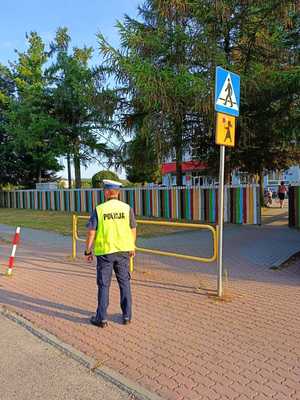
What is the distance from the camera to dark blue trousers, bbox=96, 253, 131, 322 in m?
5.33

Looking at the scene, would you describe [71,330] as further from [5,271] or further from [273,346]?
[5,271]

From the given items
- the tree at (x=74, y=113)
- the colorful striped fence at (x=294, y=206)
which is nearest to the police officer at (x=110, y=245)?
the colorful striped fence at (x=294, y=206)

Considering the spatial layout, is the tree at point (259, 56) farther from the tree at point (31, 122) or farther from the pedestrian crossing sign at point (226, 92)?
the tree at point (31, 122)

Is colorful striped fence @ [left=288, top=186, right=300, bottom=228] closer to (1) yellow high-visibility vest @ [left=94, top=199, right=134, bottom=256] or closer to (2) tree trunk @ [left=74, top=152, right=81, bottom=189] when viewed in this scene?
(1) yellow high-visibility vest @ [left=94, top=199, right=134, bottom=256]

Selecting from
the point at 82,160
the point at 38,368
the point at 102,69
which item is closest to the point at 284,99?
the point at 102,69

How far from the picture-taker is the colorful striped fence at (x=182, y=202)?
1783cm

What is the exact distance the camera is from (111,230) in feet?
17.6

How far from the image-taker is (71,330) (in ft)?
17.4

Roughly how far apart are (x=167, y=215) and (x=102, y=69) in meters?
7.58

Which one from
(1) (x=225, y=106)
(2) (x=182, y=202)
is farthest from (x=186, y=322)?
(2) (x=182, y=202)

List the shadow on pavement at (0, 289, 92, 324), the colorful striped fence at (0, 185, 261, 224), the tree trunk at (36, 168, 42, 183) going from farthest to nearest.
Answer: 1. the tree trunk at (36, 168, 42, 183)
2. the colorful striped fence at (0, 185, 261, 224)
3. the shadow on pavement at (0, 289, 92, 324)

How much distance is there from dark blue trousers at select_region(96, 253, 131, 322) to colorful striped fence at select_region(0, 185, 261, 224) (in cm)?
1282

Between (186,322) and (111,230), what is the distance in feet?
4.86

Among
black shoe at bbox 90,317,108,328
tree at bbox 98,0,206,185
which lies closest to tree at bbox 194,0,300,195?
tree at bbox 98,0,206,185
